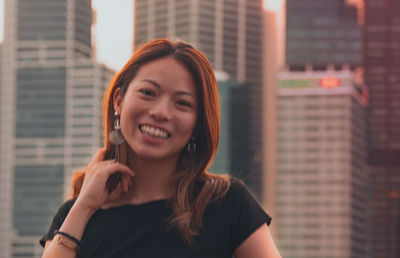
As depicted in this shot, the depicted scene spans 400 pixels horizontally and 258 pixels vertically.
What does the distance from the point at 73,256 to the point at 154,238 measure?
0.32 meters

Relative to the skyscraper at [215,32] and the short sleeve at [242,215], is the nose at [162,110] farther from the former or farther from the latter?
the skyscraper at [215,32]

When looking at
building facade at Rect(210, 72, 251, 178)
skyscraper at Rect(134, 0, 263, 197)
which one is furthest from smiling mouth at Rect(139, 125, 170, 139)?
skyscraper at Rect(134, 0, 263, 197)

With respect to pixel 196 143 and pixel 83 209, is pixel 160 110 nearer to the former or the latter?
pixel 196 143

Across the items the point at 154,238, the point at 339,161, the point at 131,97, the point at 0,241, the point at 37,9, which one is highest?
the point at 37,9

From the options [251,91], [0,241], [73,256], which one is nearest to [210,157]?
[73,256]

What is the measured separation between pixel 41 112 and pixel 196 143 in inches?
6645

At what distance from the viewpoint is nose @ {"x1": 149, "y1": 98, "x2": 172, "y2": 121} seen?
124 inches

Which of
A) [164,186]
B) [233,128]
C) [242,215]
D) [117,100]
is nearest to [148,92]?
[117,100]

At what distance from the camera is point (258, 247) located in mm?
3070

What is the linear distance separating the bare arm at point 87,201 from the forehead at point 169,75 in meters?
0.38

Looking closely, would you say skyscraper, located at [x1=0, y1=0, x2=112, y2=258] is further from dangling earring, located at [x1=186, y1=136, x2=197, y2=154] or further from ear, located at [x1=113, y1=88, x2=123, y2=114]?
dangling earring, located at [x1=186, y1=136, x2=197, y2=154]

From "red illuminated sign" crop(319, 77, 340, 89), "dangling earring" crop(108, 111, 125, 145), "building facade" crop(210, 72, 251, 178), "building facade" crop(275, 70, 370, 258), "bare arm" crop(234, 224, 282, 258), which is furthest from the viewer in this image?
"red illuminated sign" crop(319, 77, 340, 89)

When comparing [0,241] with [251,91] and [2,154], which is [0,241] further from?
[251,91]

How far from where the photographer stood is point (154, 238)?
314 cm
